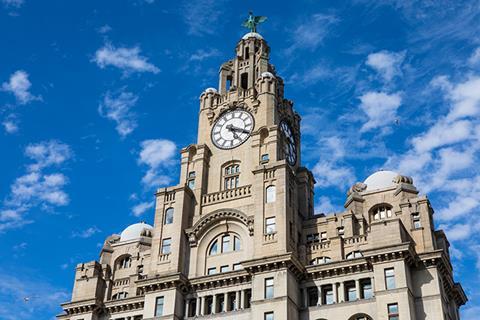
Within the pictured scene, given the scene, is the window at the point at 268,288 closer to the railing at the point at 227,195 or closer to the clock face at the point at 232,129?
the railing at the point at 227,195

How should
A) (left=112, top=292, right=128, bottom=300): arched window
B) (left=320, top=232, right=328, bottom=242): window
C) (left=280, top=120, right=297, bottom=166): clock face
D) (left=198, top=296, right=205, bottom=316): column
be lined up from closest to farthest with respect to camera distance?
(left=198, top=296, right=205, bottom=316): column → (left=320, top=232, right=328, bottom=242): window → (left=112, top=292, right=128, bottom=300): arched window → (left=280, top=120, right=297, bottom=166): clock face

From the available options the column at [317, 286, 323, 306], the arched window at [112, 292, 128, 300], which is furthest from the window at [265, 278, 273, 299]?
the arched window at [112, 292, 128, 300]

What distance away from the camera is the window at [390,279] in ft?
207

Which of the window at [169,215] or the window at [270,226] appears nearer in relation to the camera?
the window at [270,226]

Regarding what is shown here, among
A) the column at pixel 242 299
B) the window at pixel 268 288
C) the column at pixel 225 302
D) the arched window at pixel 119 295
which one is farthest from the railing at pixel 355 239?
the arched window at pixel 119 295

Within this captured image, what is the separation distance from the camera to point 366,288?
66.0 meters

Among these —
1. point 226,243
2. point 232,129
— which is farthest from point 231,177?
point 226,243

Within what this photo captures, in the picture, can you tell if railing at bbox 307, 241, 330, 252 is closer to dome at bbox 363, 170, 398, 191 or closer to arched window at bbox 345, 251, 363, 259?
arched window at bbox 345, 251, 363, 259

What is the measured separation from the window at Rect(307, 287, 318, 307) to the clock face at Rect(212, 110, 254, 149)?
19.9m

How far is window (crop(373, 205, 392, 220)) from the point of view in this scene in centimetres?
7394

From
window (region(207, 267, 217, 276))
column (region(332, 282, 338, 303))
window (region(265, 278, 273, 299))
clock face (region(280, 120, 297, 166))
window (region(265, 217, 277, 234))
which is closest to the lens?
column (region(332, 282, 338, 303))

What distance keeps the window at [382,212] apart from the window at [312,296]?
434 inches

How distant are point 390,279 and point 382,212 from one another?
1205cm

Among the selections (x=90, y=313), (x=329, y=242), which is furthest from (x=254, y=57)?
(x=90, y=313)
